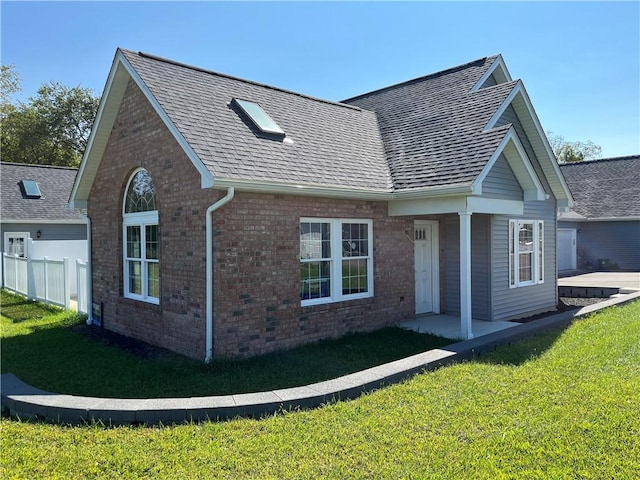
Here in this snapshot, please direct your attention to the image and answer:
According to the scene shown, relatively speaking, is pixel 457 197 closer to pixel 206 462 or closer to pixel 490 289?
pixel 490 289

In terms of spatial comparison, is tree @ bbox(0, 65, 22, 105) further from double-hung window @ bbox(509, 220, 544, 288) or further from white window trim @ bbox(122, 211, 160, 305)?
double-hung window @ bbox(509, 220, 544, 288)

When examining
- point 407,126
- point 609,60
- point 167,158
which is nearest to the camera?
point 167,158

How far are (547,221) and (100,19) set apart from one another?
12297 mm

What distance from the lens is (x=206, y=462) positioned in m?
4.31

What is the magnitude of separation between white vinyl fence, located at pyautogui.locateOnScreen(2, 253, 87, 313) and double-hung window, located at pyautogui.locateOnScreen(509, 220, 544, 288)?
1105cm

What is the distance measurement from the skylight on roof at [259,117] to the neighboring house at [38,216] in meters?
11.4

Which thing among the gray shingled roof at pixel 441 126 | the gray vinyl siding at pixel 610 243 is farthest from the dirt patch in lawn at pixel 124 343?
the gray vinyl siding at pixel 610 243

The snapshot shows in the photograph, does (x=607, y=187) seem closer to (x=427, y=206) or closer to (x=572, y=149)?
(x=427, y=206)

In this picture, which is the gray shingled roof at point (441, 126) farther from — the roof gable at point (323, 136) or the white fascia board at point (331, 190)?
the white fascia board at point (331, 190)

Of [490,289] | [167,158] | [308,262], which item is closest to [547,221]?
[490,289]

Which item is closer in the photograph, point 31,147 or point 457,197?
point 457,197

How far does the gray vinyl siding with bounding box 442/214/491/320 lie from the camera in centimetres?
1115

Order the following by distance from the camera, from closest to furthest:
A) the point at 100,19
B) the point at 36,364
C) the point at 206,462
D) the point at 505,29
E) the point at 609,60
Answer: the point at 206,462 → the point at 36,364 → the point at 100,19 → the point at 505,29 → the point at 609,60

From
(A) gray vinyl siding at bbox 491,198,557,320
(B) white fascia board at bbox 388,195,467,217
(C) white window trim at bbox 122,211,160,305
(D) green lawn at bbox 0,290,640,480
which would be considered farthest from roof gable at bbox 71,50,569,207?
(D) green lawn at bbox 0,290,640,480
